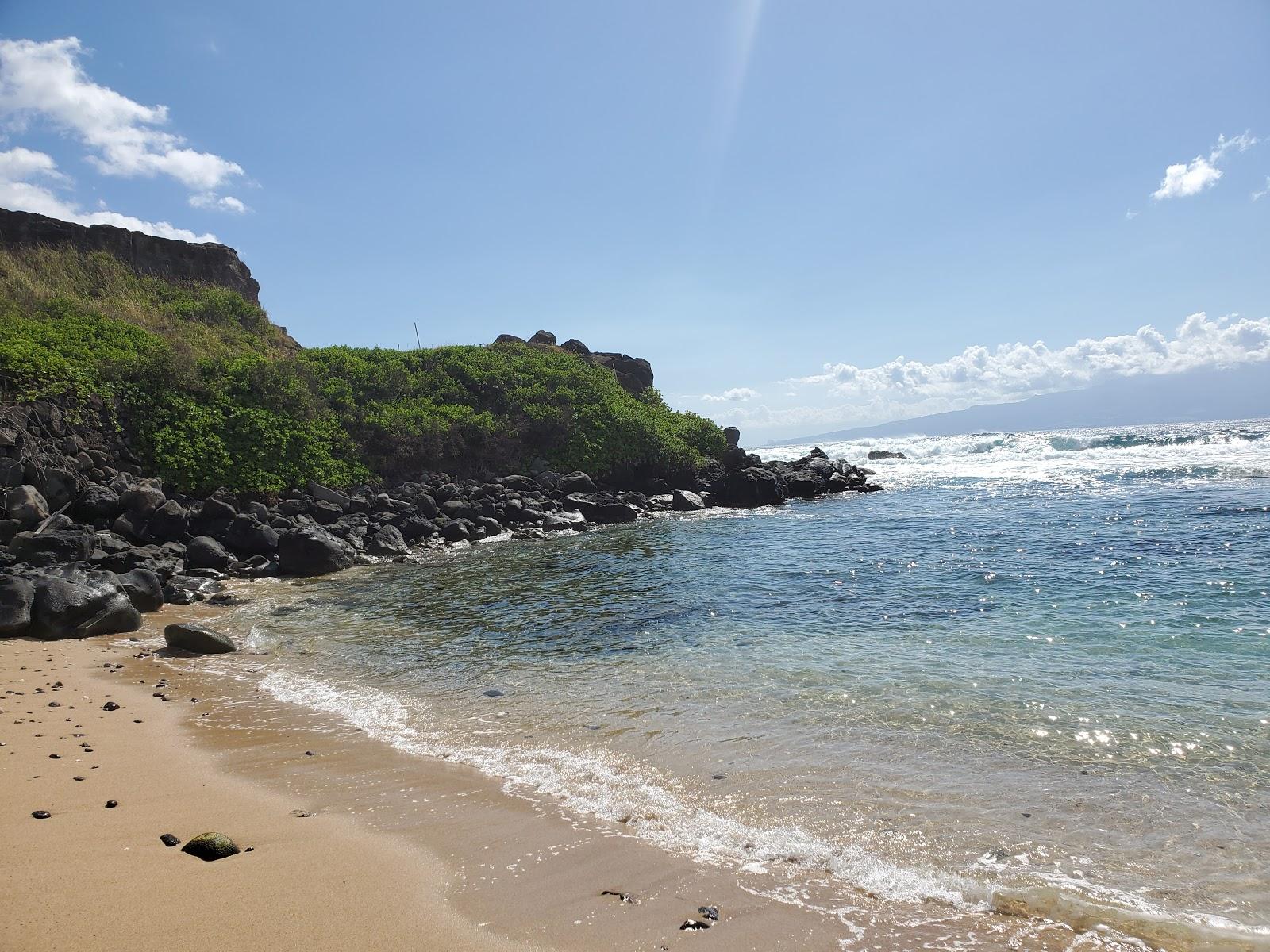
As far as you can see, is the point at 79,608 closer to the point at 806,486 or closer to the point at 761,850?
the point at 761,850

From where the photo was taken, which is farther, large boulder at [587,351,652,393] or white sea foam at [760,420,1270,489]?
large boulder at [587,351,652,393]

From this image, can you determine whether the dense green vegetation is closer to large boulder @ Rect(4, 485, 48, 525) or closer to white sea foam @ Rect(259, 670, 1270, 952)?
large boulder @ Rect(4, 485, 48, 525)

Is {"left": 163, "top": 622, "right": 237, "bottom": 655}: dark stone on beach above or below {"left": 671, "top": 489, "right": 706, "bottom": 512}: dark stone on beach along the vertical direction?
below

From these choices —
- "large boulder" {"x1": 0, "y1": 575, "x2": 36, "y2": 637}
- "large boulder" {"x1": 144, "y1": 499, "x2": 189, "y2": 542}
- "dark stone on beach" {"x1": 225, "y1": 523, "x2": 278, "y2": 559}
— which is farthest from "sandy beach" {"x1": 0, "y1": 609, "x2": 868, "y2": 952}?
"large boulder" {"x1": 144, "y1": 499, "x2": 189, "y2": 542}

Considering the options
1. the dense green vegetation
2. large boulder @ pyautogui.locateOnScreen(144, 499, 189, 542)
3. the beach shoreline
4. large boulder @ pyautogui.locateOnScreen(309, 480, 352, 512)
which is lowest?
the beach shoreline

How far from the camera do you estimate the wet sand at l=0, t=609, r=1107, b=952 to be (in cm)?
385

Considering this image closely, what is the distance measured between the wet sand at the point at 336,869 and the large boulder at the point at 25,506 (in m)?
12.7

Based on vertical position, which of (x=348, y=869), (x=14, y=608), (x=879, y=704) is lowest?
(x=879, y=704)

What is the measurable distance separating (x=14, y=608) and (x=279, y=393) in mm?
18013


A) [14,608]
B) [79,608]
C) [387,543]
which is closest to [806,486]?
[387,543]

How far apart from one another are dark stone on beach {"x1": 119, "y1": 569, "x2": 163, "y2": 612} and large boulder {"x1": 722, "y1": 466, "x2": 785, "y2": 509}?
2412 centimetres

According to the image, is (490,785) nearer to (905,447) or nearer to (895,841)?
(895,841)

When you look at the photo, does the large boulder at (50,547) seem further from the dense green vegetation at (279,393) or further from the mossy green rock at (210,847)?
the mossy green rock at (210,847)

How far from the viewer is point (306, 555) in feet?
61.4
